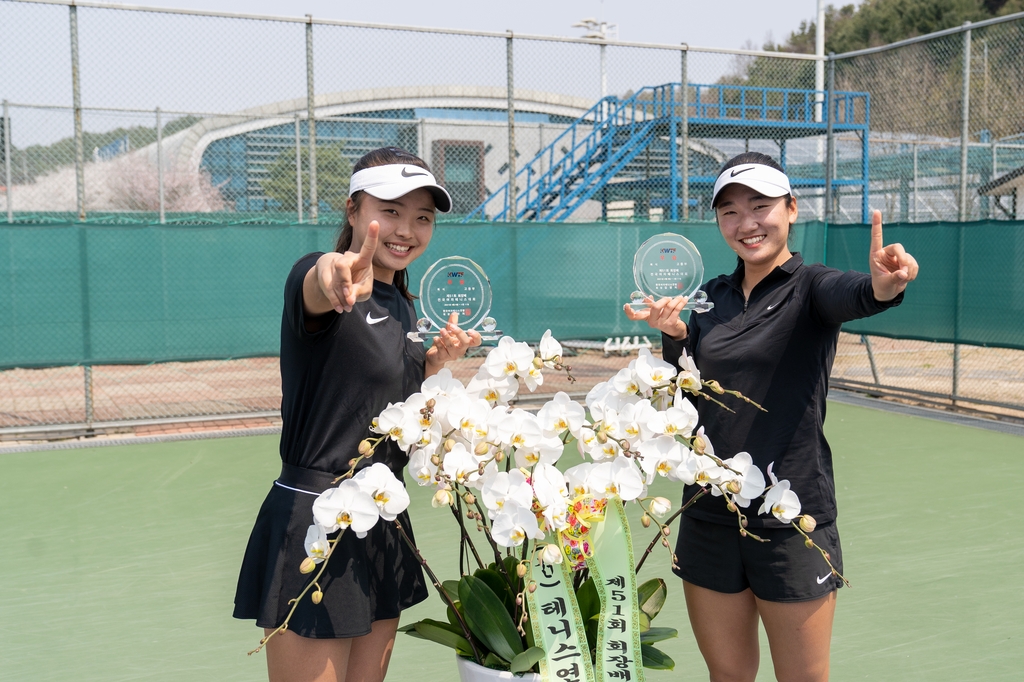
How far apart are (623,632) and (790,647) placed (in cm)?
70

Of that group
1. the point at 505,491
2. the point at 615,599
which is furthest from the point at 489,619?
the point at 505,491

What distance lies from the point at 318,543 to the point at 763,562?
42.2 inches

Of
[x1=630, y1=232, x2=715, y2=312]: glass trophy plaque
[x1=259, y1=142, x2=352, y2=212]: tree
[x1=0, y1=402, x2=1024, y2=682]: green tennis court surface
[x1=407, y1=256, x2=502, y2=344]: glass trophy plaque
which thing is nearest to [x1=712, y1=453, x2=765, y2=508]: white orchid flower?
[x1=407, y1=256, x2=502, y2=344]: glass trophy plaque

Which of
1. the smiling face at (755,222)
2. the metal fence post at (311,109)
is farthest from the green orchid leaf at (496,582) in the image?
the metal fence post at (311,109)

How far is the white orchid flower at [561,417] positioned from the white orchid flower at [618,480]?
82mm

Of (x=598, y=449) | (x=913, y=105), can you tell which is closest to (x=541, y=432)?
(x=598, y=449)

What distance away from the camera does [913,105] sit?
8695 mm

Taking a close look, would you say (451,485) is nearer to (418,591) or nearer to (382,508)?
(382,508)

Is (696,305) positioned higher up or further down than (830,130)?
further down

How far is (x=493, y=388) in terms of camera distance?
1657mm

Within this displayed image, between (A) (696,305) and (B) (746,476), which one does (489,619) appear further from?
(A) (696,305)

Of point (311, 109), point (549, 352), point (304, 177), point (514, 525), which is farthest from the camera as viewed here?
point (304, 177)

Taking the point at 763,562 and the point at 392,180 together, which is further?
the point at 763,562

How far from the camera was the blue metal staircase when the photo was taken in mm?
10914
